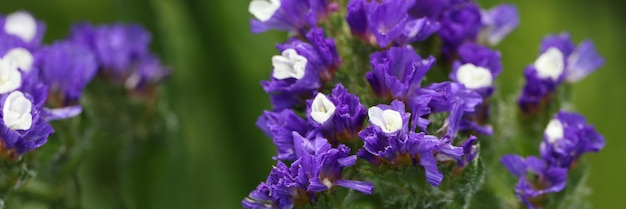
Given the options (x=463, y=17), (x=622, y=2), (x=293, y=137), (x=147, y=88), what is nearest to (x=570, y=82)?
(x=463, y=17)

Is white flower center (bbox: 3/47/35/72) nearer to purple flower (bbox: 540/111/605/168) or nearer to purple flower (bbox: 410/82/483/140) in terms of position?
purple flower (bbox: 410/82/483/140)

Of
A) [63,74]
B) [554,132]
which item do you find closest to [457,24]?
[554,132]

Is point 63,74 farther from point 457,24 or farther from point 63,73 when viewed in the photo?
point 457,24

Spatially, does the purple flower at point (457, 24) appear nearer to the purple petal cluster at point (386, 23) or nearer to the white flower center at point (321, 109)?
the purple petal cluster at point (386, 23)

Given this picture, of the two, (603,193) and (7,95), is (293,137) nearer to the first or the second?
(7,95)

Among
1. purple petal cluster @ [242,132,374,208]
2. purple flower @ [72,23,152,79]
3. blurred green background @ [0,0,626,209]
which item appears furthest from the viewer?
blurred green background @ [0,0,626,209]

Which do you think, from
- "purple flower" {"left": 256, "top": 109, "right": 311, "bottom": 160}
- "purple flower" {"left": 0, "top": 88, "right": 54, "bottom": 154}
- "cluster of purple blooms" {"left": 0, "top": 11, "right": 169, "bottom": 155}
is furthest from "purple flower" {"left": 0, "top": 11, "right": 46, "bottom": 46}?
"purple flower" {"left": 256, "top": 109, "right": 311, "bottom": 160}
